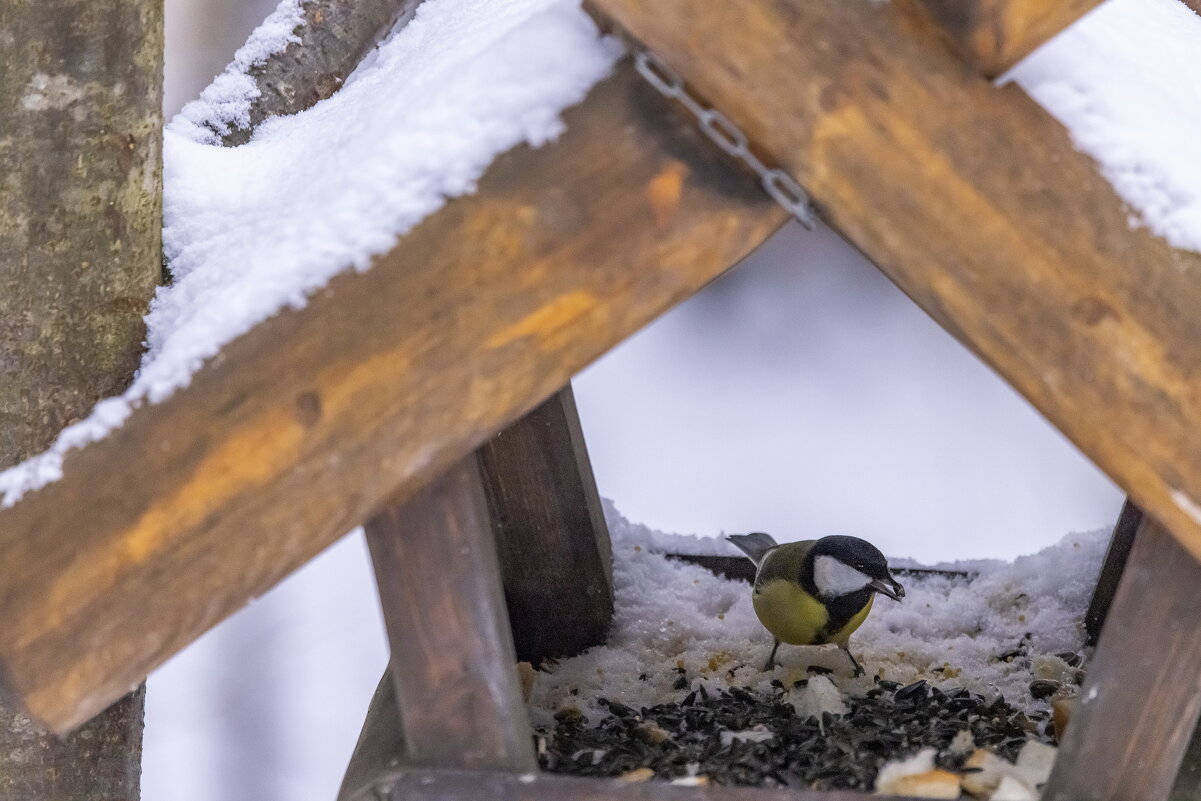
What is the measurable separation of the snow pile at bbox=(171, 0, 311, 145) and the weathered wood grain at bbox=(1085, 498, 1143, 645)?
1.07 metres

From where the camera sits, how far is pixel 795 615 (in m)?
1.26

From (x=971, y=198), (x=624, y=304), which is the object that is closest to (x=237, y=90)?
(x=624, y=304)

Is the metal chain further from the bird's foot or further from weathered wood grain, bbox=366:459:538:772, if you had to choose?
the bird's foot

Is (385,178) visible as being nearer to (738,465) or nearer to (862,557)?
(862,557)

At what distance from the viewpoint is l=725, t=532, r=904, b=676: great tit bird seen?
49.8 inches

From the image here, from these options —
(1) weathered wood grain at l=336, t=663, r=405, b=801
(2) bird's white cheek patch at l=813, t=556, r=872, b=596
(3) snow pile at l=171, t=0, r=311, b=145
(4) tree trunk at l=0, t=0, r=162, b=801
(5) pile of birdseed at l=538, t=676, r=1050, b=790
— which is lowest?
(5) pile of birdseed at l=538, t=676, r=1050, b=790

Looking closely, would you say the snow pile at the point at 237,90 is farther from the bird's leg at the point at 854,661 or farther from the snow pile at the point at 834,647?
the bird's leg at the point at 854,661

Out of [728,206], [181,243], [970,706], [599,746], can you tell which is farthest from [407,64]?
[970,706]

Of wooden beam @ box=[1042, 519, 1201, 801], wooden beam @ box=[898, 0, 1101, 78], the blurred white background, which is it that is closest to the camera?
wooden beam @ box=[898, 0, 1101, 78]

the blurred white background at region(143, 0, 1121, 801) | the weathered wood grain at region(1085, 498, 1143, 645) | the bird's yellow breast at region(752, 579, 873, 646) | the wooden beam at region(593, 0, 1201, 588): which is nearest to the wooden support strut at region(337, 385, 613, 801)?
the bird's yellow breast at region(752, 579, 873, 646)

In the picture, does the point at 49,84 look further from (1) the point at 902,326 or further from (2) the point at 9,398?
(1) the point at 902,326

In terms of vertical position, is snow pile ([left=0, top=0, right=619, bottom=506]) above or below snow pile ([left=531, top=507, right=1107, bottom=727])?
above

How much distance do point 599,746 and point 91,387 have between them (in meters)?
0.51

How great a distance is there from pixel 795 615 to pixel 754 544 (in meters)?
0.30
